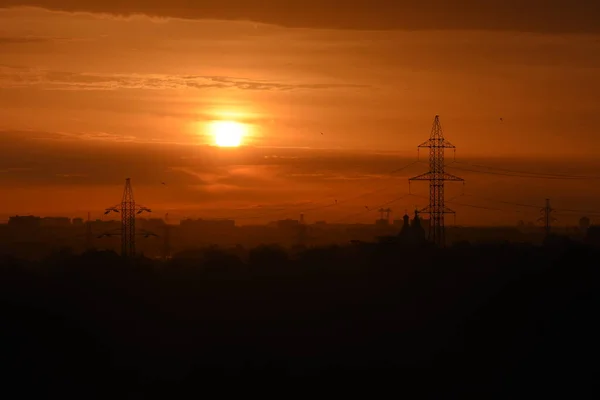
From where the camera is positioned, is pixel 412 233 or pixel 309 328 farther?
pixel 412 233

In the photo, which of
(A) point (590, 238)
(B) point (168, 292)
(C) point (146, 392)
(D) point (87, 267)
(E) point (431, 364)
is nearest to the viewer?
A: (C) point (146, 392)

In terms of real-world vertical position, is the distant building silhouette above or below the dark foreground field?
above

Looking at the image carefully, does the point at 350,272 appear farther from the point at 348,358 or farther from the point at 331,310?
the point at 348,358

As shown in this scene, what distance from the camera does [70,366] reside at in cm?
6297

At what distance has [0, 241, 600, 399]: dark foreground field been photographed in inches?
2414

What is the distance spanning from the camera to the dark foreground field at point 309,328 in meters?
61.3

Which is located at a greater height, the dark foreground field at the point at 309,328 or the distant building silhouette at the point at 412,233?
the distant building silhouette at the point at 412,233

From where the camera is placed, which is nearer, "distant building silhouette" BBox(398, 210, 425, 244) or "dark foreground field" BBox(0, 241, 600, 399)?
"dark foreground field" BBox(0, 241, 600, 399)

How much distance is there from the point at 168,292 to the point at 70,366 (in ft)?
87.6

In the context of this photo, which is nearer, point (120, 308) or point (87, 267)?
point (120, 308)

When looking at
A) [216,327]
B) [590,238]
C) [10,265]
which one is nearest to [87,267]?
[10,265]

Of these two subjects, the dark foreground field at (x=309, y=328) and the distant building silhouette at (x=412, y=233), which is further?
the distant building silhouette at (x=412, y=233)

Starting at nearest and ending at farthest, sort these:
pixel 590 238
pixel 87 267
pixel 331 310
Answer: pixel 331 310 → pixel 87 267 → pixel 590 238

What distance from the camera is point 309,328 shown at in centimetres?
7588
